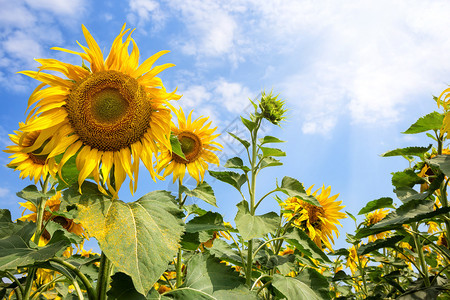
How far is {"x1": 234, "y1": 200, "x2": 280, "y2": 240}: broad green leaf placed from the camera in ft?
8.29

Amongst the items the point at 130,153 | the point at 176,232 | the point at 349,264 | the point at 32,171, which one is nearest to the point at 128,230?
the point at 176,232

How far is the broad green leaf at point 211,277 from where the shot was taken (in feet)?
6.52

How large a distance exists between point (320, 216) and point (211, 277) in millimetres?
2383

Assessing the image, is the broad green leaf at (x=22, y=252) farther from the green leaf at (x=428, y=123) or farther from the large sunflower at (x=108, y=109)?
the green leaf at (x=428, y=123)

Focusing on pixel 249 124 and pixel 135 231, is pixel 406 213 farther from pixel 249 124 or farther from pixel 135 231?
pixel 135 231

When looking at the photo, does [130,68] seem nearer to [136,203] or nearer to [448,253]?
[136,203]

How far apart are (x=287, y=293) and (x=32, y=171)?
3112mm

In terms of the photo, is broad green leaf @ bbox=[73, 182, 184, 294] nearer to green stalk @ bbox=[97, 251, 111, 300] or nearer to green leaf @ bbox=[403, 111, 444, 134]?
green stalk @ bbox=[97, 251, 111, 300]

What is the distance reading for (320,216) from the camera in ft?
13.5

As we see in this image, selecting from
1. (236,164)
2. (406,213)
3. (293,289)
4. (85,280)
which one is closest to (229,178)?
(236,164)

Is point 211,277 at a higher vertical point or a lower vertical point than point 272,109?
lower

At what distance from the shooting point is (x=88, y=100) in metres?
1.95

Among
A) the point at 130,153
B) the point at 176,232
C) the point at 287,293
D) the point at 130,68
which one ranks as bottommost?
the point at 287,293

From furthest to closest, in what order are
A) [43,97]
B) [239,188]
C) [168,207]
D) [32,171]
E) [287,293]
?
[32,171] → [239,188] → [287,293] → [43,97] → [168,207]
